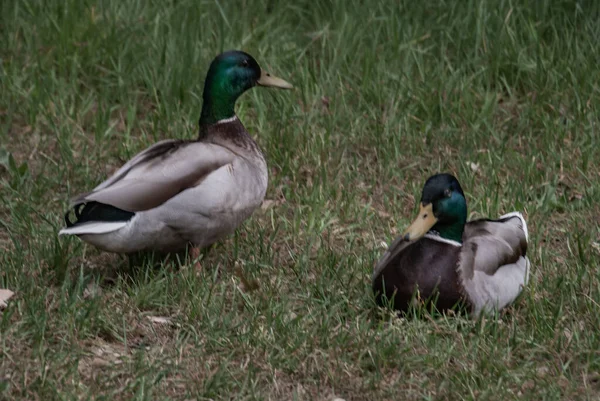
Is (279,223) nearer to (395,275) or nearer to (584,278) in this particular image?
(395,275)

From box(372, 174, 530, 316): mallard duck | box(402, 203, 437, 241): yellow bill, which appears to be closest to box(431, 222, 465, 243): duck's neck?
box(372, 174, 530, 316): mallard duck

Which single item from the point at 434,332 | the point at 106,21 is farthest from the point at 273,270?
the point at 106,21

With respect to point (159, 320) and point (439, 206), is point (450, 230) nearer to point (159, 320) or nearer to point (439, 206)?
point (439, 206)

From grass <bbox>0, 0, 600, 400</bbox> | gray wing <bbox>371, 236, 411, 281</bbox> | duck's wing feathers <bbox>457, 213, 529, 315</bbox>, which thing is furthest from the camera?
gray wing <bbox>371, 236, 411, 281</bbox>

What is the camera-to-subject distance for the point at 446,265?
450cm

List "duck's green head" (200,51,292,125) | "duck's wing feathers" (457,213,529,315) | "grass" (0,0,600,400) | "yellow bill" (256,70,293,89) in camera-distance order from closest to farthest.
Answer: "grass" (0,0,600,400) < "duck's wing feathers" (457,213,529,315) < "duck's green head" (200,51,292,125) < "yellow bill" (256,70,293,89)

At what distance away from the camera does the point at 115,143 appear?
6.37 m

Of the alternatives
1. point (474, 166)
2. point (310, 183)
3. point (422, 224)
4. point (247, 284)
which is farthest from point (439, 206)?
point (474, 166)

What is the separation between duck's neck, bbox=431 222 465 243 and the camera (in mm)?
4645

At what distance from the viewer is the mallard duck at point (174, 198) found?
15.4 feet

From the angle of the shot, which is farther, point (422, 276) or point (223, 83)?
point (223, 83)

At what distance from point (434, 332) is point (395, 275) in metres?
0.28

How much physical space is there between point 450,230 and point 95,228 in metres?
1.45

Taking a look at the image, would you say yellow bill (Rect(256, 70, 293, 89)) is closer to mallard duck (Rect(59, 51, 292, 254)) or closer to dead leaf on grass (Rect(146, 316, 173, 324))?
mallard duck (Rect(59, 51, 292, 254))
